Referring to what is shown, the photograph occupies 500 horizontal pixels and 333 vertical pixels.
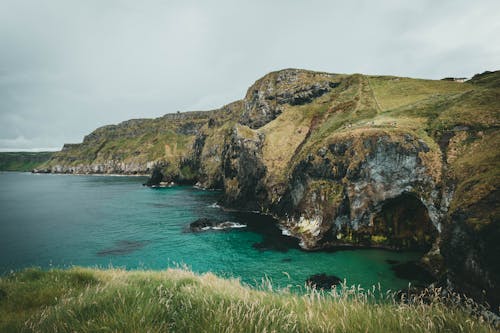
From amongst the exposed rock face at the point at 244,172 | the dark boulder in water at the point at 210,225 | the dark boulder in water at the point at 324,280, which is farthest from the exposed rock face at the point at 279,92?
the dark boulder in water at the point at 324,280

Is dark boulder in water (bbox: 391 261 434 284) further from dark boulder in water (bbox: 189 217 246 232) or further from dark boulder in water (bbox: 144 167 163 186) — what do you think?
dark boulder in water (bbox: 144 167 163 186)

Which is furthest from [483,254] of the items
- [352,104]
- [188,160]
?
[188,160]

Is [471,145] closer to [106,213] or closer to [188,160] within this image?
[106,213]

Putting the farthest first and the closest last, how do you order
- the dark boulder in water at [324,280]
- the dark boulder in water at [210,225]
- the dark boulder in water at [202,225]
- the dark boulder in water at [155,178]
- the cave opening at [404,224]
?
the dark boulder in water at [155,178], the dark boulder in water at [210,225], the dark boulder in water at [202,225], the cave opening at [404,224], the dark boulder in water at [324,280]

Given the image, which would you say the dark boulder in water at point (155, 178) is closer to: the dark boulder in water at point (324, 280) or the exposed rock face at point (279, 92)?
the exposed rock face at point (279, 92)

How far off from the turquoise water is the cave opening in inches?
124

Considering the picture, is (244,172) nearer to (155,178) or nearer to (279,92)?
(279,92)

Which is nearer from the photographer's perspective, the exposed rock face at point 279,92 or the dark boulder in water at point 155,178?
the exposed rock face at point 279,92

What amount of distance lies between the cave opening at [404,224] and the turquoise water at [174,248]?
314 centimetres

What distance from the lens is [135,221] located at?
234 ft

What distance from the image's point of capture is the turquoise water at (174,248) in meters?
37.9

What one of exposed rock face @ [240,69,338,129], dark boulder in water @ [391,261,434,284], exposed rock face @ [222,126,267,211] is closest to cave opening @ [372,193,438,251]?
dark boulder in water @ [391,261,434,284]

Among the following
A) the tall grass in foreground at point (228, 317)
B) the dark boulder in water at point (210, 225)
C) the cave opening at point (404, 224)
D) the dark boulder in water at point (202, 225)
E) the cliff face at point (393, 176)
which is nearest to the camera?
the tall grass in foreground at point (228, 317)

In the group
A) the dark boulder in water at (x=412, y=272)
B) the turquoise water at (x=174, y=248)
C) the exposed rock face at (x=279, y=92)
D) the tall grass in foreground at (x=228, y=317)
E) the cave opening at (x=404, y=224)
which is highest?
the exposed rock face at (x=279, y=92)
